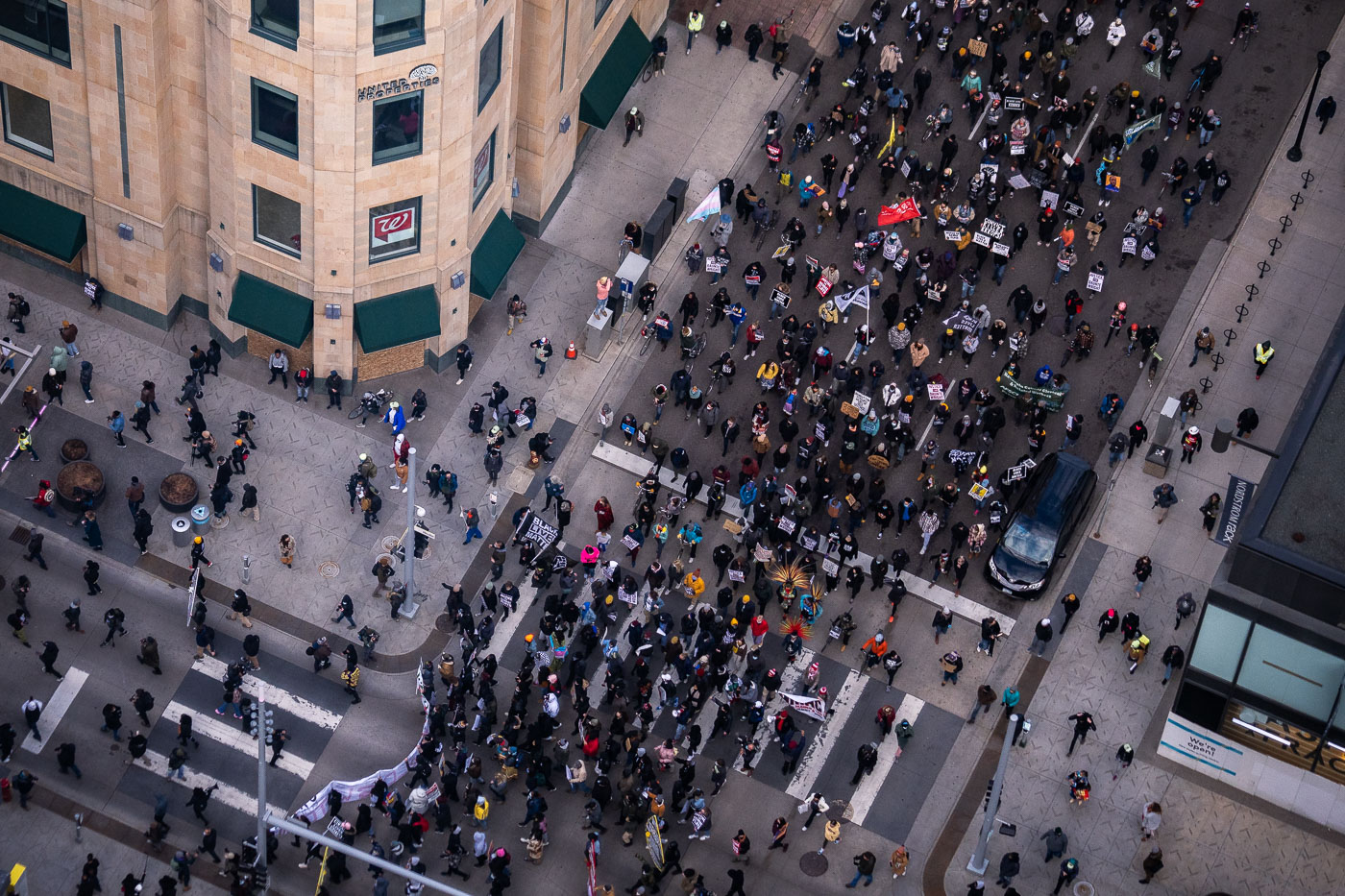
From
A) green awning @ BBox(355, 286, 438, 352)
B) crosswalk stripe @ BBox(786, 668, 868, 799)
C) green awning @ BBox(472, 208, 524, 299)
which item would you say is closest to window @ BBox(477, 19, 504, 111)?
green awning @ BBox(472, 208, 524, 299)

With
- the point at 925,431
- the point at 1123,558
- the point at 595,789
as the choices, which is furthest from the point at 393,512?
the point at 1123,558

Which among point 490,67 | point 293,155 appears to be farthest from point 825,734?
point 293,155

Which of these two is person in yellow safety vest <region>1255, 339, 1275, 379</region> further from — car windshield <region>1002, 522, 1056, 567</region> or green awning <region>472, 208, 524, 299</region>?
green awning <region>472, 208, 524, 299</region>

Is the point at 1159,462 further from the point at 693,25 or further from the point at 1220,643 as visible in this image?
the point at 693,25

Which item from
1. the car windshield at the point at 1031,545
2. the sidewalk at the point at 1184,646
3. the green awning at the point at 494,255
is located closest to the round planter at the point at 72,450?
the green awning at the point at 494,255

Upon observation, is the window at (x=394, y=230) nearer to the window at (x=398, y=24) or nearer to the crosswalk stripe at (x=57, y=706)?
the window at (x=398, y=24)

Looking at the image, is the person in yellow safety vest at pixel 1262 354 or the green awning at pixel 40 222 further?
the person in yellow safety vest at pixel 1262 354
